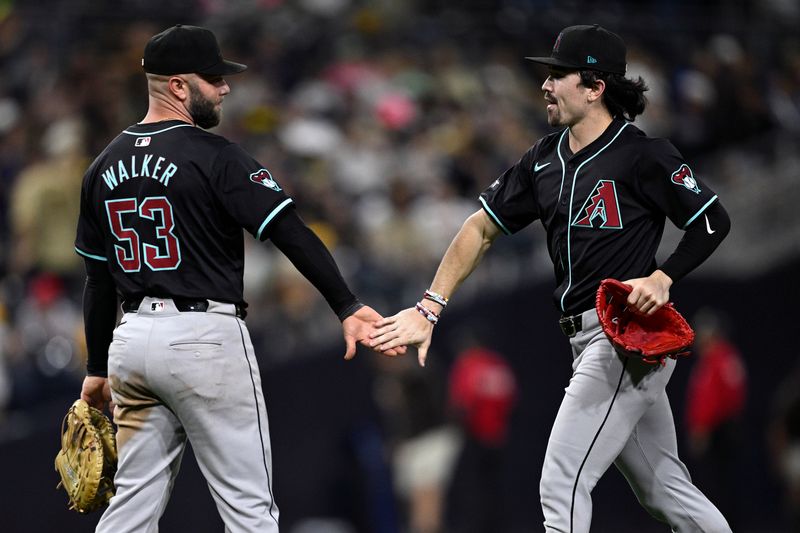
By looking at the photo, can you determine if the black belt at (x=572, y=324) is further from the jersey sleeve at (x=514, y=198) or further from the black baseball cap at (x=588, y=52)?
the black baseball cap at (x=588, y=52)

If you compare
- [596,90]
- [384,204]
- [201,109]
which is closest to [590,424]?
[596,90]

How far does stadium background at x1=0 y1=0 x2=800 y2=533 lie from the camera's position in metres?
9.54

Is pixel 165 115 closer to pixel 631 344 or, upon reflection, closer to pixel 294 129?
pixel 631 344

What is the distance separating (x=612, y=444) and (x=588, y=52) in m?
1.56

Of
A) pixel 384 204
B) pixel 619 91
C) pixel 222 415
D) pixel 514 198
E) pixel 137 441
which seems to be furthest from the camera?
pixel 384 204

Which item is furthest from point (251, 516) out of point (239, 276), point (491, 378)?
point (491, 378)

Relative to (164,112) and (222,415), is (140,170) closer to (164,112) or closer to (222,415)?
(164,112)

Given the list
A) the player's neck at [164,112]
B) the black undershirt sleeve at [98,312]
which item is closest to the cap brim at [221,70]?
the player's neck at [164,112]

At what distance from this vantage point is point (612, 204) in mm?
4945

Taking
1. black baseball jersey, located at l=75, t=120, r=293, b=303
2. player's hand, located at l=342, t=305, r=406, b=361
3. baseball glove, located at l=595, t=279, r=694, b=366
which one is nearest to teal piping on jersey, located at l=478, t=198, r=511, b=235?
baseball glove, located at l=595, t=279, r=694, b=366

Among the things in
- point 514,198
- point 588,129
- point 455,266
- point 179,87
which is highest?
point 179,87

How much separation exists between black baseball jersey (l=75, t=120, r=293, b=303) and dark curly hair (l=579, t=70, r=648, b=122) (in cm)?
136

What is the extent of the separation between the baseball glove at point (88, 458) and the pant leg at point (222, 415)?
455mm

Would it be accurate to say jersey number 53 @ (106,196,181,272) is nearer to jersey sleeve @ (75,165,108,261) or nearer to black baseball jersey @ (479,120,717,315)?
jersey sleeve @ (75,165,108,261)
